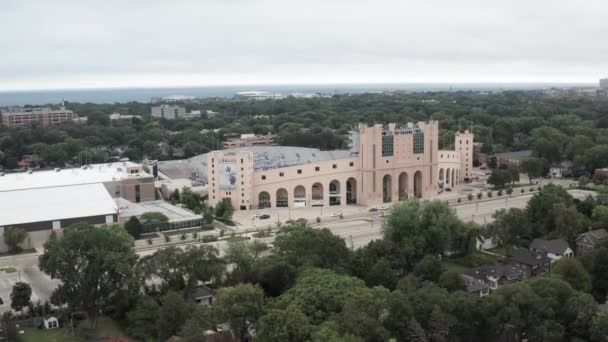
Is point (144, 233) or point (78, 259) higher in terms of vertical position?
point (78, 259)

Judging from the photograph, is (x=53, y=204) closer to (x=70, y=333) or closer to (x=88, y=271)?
(x=88, y=271)

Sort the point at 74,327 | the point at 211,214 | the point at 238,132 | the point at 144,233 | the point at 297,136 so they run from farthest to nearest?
the point at 238,132 < the point at 297,136 < the point at 211,214 < the point at 144,233 < the point at 74,327

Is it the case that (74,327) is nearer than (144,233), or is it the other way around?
(74,327)

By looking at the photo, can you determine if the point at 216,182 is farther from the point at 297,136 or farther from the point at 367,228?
the point at 297,136

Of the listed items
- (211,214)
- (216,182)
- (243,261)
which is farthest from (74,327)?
(216,182)

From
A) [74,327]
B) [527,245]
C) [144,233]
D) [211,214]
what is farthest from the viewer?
[211,214]

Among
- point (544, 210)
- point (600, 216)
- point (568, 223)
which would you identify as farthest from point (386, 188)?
point (568, 223)

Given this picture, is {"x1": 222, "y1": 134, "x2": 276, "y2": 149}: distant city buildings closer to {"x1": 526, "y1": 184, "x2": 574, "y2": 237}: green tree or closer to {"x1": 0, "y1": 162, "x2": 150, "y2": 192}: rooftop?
{"x1": 0, "y1": 162, "x2": 150, "y2": 192}: rooftop
